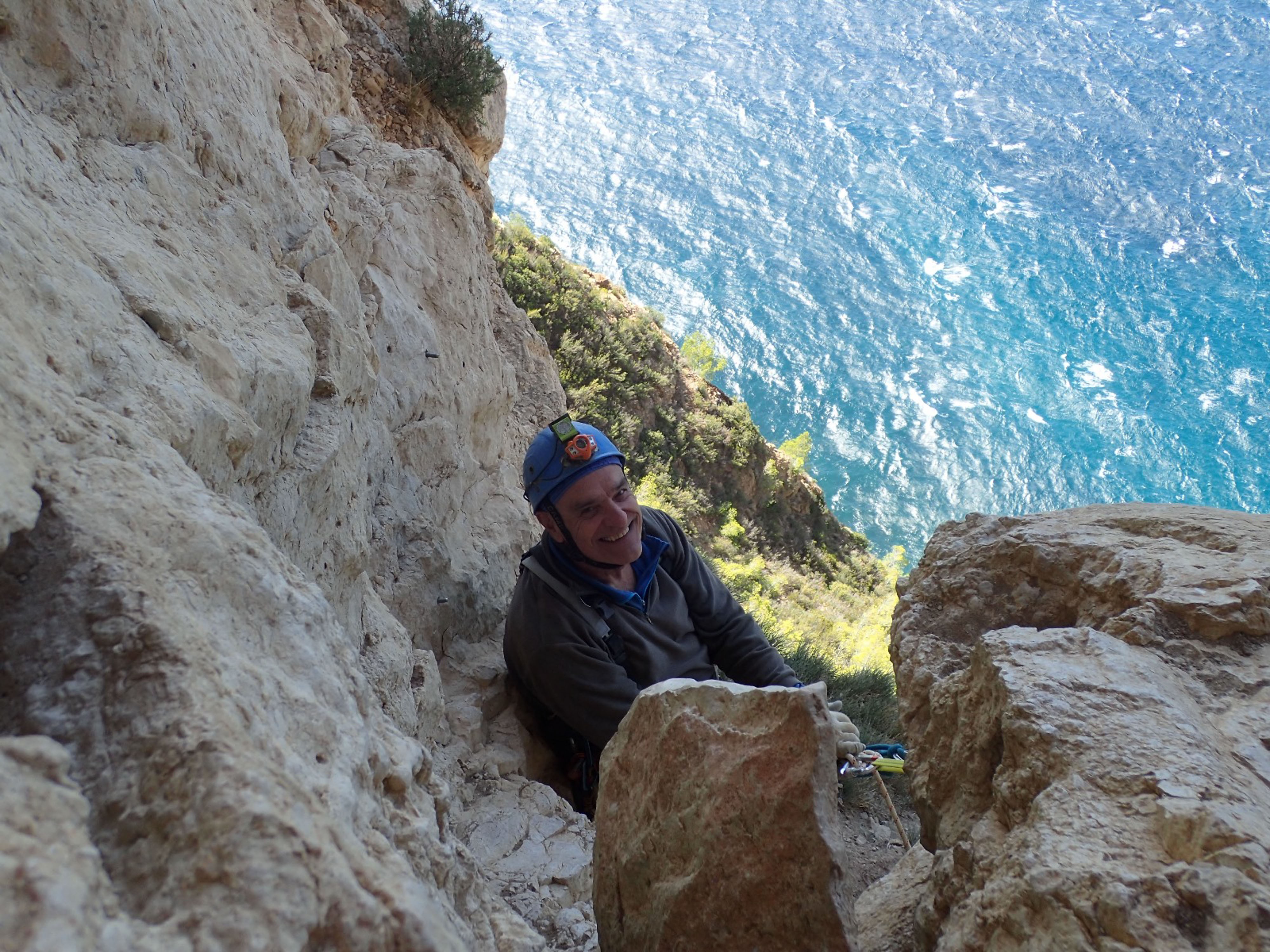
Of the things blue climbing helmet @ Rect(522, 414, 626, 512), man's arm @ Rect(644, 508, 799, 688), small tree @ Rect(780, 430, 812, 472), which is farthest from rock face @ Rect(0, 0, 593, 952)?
small tree @ Rect(780, 430, 812, 472)

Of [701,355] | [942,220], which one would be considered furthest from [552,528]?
[942,220]

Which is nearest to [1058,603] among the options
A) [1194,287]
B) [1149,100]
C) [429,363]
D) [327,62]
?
[429,363]

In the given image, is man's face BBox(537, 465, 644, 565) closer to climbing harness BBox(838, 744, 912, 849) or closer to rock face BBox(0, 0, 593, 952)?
rock face BBox(0, 0, 593, 952)

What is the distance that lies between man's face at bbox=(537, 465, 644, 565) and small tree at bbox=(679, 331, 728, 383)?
15.4 metres

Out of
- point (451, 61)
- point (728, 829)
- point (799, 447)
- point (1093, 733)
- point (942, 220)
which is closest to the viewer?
point (1093, 733)

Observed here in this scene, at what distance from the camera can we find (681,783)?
1899 mm

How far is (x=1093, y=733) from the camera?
156cm

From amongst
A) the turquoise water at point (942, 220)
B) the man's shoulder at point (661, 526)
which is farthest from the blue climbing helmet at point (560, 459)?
the turquoise water at point (942, 220)

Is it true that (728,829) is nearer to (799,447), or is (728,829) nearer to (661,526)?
(661,526)

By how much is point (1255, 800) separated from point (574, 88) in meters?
32.9

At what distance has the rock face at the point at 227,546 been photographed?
2.95ft

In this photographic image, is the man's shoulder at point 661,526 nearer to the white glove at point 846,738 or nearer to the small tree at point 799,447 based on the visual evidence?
the white glove at point 846,738

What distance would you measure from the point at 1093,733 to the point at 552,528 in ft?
7.10

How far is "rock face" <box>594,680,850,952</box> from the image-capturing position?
5.73 feet
